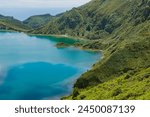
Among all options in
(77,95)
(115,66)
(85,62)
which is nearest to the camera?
(77,95)

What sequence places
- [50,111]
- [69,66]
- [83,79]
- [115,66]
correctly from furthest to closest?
[69,66] < [115,66] < [83,79] < [50,111]

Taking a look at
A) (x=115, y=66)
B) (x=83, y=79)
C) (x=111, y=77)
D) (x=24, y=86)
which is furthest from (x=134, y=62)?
(x=24, y=86)

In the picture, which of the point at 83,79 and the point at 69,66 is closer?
the point at 83,79

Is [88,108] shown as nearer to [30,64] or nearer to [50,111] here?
[50,111]

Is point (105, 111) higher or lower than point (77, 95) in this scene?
lower

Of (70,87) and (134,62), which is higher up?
(134,62)

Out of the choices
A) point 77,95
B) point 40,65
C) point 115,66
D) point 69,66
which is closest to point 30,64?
point 40,65

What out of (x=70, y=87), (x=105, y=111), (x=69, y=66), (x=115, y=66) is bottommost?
(x=105, y=111)

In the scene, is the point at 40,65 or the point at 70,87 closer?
the point at 70,87

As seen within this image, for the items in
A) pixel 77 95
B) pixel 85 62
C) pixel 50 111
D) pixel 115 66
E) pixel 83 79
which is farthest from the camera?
pixel 85 62
